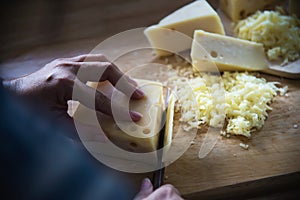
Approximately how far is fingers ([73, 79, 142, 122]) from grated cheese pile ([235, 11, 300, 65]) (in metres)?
0.63

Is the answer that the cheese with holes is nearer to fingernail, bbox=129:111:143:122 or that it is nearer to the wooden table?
the wooden table

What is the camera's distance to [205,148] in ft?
4.59

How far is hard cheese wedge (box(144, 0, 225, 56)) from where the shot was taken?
169 centimetres

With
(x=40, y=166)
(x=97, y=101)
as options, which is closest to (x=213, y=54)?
(x=97, y=101)

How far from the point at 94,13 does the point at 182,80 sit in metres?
0.62

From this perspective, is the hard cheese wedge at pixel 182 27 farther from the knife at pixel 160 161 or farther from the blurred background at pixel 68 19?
the knife at pixel 160 161

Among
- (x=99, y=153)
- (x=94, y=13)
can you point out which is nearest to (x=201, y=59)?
(x=99, y=153)

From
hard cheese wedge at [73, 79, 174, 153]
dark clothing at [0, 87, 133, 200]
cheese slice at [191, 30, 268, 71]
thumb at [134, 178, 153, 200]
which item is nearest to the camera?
dark clothing at [0, 87, 133, 200]

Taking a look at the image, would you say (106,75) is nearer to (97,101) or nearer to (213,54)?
(97,101)

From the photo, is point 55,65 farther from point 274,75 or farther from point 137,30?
point 274,75

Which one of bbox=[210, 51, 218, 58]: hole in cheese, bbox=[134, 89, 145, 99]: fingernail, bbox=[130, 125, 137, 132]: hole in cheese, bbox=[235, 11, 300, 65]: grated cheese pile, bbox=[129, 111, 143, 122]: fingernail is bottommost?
bbox=[130, 125, 137, 132]: hole in cheese

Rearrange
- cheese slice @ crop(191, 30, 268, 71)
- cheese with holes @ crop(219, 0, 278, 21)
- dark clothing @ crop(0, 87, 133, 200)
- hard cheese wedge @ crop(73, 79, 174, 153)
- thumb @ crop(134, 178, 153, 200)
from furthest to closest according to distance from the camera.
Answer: cheese with holes @ crop(219, 0, 278, 21)
cheese slice @ crop(191, 30, 268, 71)
hard cheese wedge @ crop(73, 79, 174, 153)
thumb @ crop(134, 178, 153, 200)
dark clothing @ crop(0, 87, 133, 200)

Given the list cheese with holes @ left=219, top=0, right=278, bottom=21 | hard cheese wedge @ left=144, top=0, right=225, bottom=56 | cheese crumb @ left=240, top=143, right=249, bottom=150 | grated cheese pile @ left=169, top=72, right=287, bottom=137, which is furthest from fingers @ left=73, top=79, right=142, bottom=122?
cheese with holes @ left=219, top=0, right=278, bottom=21

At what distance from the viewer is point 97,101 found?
1.31m
